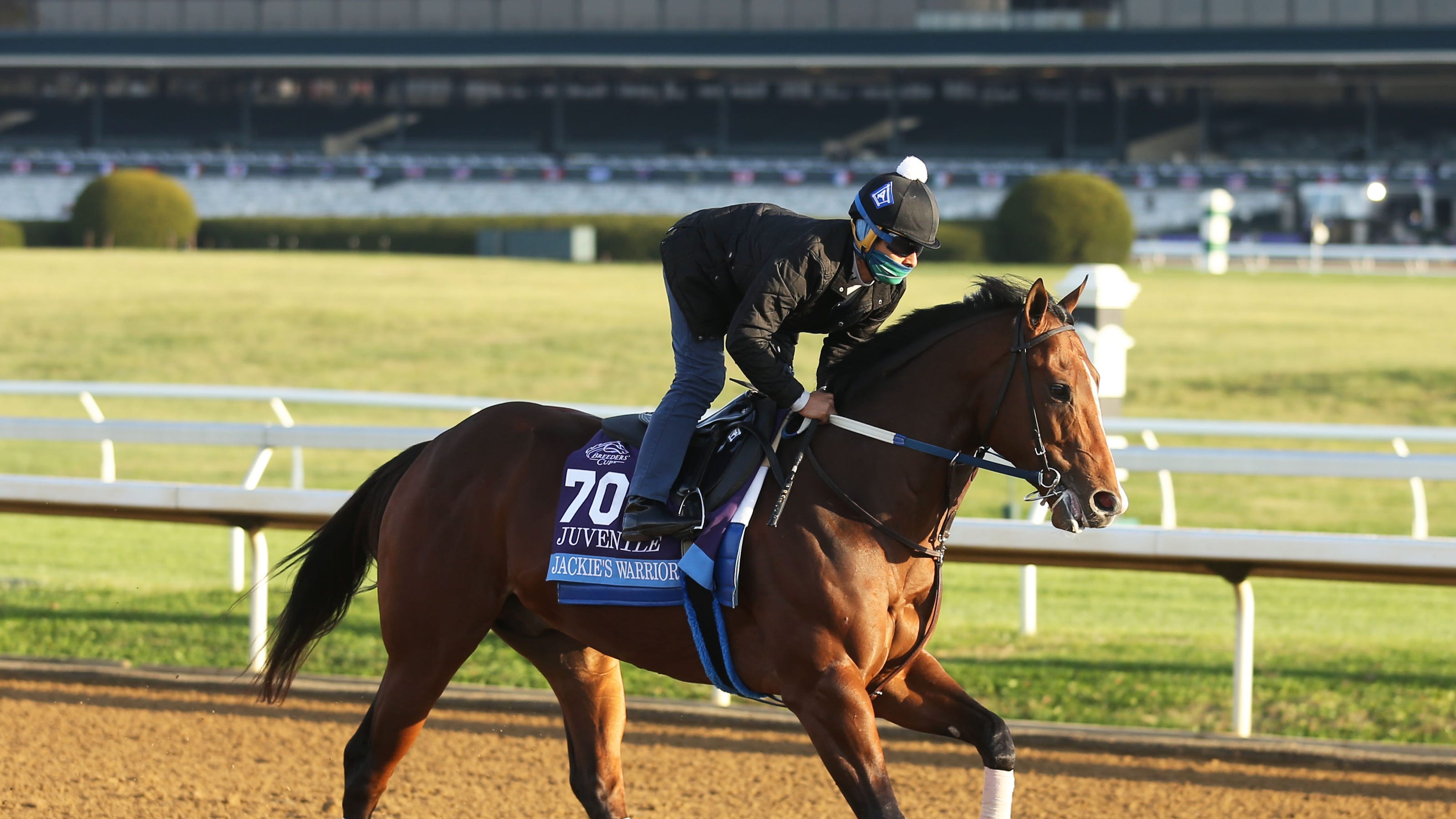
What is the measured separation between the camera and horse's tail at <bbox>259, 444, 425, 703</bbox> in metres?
3.96

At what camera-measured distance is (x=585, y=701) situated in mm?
3758

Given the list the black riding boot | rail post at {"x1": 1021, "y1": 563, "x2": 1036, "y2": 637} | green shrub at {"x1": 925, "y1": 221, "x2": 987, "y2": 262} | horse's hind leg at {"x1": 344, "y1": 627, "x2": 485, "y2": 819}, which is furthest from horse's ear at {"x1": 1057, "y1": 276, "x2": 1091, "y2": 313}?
green shrub at {"x1": 925, "y1": 221, "x2": 987, "y2": 262}

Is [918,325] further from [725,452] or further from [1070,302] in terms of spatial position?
[725,452]

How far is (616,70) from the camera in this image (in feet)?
158

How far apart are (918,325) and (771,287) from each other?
15.9 inches

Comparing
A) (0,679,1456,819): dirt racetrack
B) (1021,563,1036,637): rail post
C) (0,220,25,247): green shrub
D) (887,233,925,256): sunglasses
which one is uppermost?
(0,220,25,247): green shrub

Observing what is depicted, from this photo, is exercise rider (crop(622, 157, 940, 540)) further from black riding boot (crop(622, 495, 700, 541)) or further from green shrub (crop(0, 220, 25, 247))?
green shrub (crop(0, 220, 25, 247))

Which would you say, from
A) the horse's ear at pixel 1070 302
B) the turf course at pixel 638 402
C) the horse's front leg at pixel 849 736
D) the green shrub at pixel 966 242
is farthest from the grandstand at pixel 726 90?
the horse's front leg at pixel 849 736

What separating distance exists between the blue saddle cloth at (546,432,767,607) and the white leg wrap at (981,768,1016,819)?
2.27 feet

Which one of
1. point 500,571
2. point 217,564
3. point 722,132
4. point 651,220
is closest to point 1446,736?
point 500,571

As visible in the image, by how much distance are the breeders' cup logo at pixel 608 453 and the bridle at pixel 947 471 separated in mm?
473

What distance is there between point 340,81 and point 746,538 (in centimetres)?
5037

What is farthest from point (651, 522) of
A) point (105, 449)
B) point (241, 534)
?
point (105, 449)

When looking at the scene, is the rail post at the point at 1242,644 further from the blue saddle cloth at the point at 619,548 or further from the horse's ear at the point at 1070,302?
the blue saddle cloth at the point at 619,548
